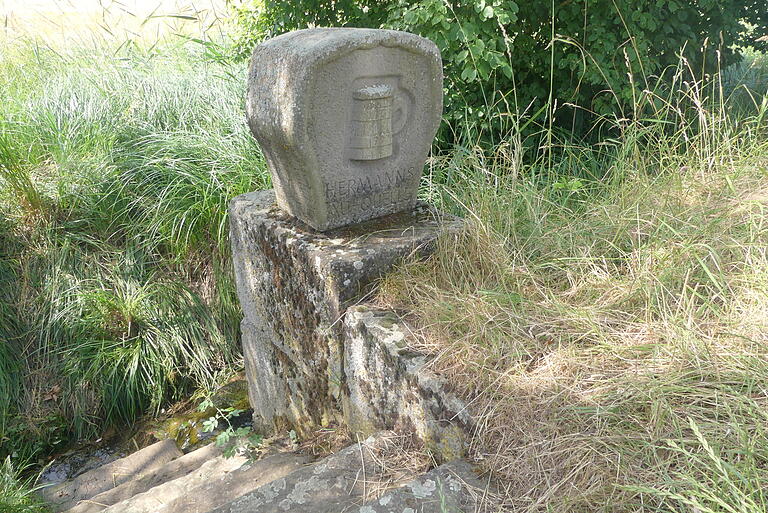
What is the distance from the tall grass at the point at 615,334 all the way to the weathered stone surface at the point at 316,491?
32cm

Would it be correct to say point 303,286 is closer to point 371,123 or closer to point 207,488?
point 371,123

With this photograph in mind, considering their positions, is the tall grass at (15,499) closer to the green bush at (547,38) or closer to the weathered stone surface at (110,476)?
the weathered stone surface at (110,476)

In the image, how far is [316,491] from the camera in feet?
5.20

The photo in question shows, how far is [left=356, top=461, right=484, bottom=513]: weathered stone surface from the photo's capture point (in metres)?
1.41

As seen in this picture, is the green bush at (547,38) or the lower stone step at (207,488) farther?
the green bush at (547,38)

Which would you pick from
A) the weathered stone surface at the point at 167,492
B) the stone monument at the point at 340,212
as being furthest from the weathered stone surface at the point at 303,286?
the weathered stone surface at the point at 167,492

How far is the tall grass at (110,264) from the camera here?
3.33m

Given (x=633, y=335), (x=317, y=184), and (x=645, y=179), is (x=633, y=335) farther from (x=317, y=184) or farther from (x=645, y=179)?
(x=317, y=184)

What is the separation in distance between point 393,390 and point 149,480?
140 cm

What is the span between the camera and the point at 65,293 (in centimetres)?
340

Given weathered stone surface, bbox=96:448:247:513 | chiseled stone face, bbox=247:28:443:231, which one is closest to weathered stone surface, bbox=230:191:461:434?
chiseled stone face, bbox=247:28:443:231

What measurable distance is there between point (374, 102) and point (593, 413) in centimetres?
124

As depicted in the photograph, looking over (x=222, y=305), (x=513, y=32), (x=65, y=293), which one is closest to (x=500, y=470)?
(x=222, y=305)

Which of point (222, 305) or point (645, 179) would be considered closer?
point (645, 179)
